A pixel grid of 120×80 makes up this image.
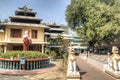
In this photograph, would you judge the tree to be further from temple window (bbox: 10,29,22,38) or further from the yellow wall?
temple window (bbox: 10,29,22,38)

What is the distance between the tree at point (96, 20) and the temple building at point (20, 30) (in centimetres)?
878

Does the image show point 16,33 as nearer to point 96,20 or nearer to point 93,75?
point 96,20

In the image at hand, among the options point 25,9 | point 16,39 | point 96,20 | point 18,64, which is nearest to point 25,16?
point 25,9

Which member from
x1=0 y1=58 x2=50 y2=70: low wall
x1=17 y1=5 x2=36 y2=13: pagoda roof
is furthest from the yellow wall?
x1=0 y1=58 x2=50 y2=70: low wall

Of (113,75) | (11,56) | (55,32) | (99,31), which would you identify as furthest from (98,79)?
(55,32)

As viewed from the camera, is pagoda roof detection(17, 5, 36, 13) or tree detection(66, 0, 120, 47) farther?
pagoda roof detection(17, 5, 36, 13)

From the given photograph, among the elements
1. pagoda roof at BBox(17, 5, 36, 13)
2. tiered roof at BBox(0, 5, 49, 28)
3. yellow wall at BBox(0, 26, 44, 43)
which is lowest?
yellow wall at BBox(0, 26, 44, 43)

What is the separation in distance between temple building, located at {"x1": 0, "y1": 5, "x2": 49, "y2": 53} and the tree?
878cm

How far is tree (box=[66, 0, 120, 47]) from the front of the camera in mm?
32812

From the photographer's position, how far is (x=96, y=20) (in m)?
34.0

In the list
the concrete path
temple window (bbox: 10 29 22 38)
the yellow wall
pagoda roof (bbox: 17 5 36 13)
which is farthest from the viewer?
pagoda roof (bbox: 17 5 36 13)

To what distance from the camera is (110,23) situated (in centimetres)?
3291

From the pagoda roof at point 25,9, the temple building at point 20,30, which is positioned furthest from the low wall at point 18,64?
the pagoda roof at point 25,9

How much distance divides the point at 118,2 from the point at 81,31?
1147cm
